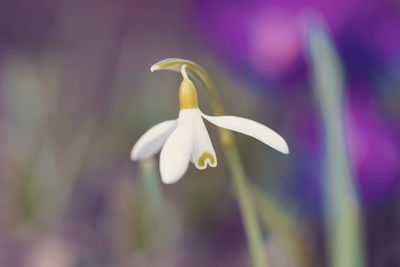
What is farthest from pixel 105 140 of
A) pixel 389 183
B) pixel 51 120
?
pixel 389 183

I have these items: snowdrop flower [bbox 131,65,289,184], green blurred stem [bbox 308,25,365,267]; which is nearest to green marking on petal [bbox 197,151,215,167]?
snowdrop flower [bbox 131,65,289,184]

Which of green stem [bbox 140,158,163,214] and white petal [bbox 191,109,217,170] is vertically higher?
white petal [bbox 191,109,217,170]

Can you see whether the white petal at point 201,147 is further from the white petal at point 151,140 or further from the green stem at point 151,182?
the green stem at point 151,182

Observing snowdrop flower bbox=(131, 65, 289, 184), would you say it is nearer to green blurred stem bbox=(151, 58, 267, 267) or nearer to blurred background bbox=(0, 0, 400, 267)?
green blurred stem bbox=(151, 58, 267, 267)

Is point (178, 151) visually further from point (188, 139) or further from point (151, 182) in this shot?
point (151, 182)

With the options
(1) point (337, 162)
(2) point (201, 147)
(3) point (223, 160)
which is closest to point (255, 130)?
(2) point (201, 147)

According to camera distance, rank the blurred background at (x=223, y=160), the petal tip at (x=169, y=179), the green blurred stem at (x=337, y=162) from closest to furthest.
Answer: the petal tip at (x=169, y=179) < the green blurred stem at (x=337, y=162) < the blurred background at (x=223, y=160)

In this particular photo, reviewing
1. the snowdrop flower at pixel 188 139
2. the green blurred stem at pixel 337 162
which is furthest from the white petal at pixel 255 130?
the green blurred stem at pixel 337 162

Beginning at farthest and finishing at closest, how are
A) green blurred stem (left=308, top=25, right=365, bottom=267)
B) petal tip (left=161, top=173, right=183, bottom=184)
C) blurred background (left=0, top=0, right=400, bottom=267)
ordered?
blurred background (left=0, top=0, right=400, bottom=267) → green blurred stem (left=308, top=25, right=365, bottom=267) → petal tip (left=161, top=173, right=183, bottom=184)
